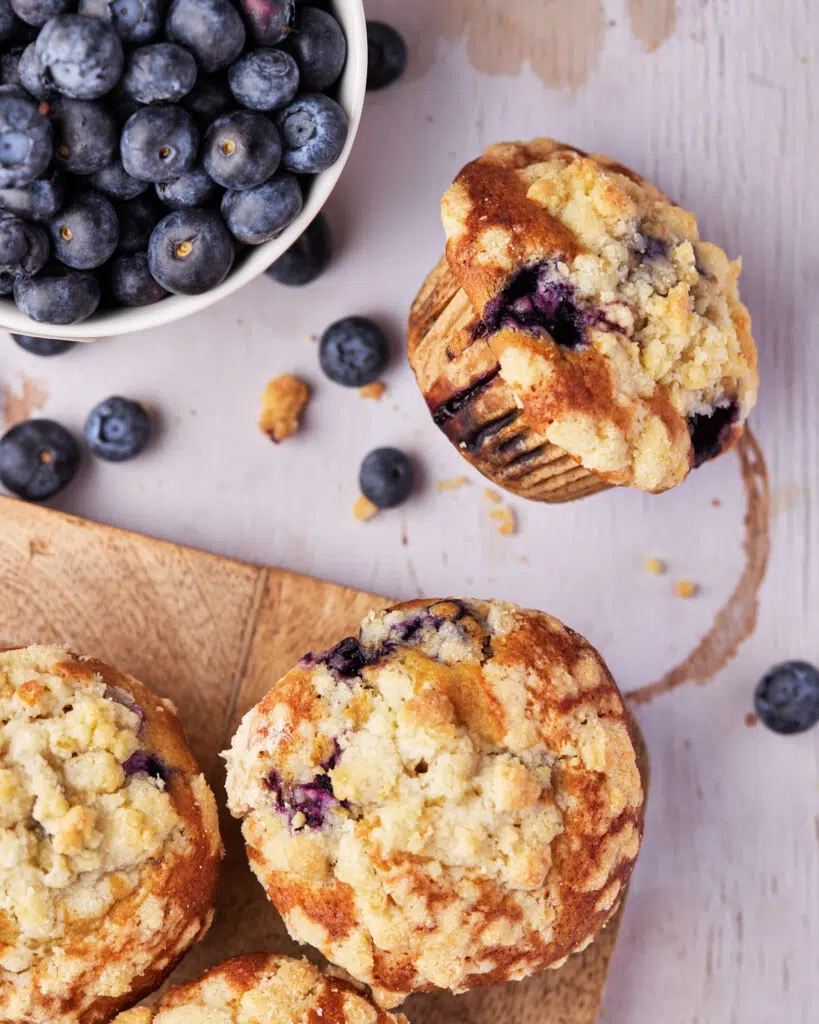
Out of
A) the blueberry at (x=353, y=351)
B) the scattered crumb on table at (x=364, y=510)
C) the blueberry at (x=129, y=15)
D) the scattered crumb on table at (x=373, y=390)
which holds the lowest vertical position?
the scattered crumb on table at (x=364, y=510)

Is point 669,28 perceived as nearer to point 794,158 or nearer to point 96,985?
point 794,158

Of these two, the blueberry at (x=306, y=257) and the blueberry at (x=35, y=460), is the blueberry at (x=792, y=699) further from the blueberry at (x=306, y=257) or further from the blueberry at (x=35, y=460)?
the blueberry at (x=35, y=460)

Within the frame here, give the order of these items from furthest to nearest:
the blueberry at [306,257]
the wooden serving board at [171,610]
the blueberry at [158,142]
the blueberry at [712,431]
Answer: the blueberry at [306,257]
the wooden serving board at [171,610]
the blueberry at [712,431]
the blueberry at [158,142]

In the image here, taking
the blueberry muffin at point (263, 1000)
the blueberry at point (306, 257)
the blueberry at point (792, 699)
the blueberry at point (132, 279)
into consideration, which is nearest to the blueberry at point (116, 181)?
the blueberry at point (132, 279)

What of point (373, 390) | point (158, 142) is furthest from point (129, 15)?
point (373, 390)

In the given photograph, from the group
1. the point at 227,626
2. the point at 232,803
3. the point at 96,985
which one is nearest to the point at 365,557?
the point at 227,626

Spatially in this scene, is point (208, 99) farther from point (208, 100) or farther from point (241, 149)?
point (241, 149)

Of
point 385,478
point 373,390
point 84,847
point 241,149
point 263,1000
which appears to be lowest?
point 263,1000
